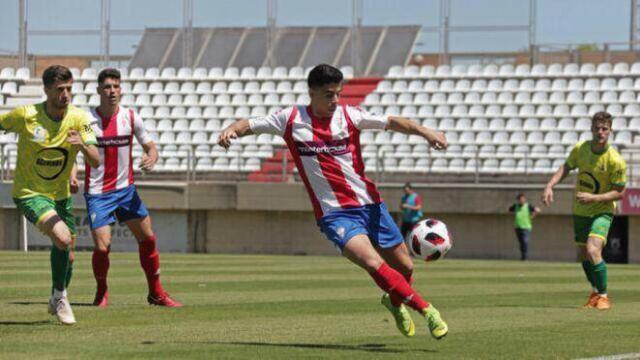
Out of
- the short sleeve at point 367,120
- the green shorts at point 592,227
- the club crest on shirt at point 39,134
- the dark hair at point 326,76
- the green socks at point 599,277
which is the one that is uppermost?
the dark hair at point 326,76

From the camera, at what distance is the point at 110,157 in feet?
44.1

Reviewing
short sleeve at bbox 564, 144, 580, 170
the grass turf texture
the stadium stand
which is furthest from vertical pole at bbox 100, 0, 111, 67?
short sleeve at bbox 564, 144, 580, 170

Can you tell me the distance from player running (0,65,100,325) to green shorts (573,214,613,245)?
555 cm

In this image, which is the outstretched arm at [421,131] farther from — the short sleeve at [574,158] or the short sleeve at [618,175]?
the short sleeve at [574,158]

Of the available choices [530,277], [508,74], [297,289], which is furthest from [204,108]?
[297,289]

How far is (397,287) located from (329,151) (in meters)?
1.23

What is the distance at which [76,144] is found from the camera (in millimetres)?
10703

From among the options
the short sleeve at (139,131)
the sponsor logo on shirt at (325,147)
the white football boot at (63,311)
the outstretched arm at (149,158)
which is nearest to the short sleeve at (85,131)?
the white football boot at (63,311)

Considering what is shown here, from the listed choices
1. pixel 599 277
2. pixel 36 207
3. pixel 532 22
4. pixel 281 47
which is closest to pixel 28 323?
pixel 36 207

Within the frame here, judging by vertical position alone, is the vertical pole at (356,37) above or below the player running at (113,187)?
above

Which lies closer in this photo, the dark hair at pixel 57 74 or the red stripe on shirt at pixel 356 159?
the red stripe on shirt at pixel 356 159

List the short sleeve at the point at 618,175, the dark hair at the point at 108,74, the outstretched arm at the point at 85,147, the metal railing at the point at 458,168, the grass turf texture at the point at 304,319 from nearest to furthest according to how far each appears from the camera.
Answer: the grass turf texture at the point at 304,319 < the outstretched arm at the point at 85,147 < the dark hair at the point at 108,74 < the short sleeve at the point at 618,175 < the metal railing at the point at 458,168

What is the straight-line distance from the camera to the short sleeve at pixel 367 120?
403 inches

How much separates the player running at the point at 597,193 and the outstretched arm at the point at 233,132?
15.4 ft
